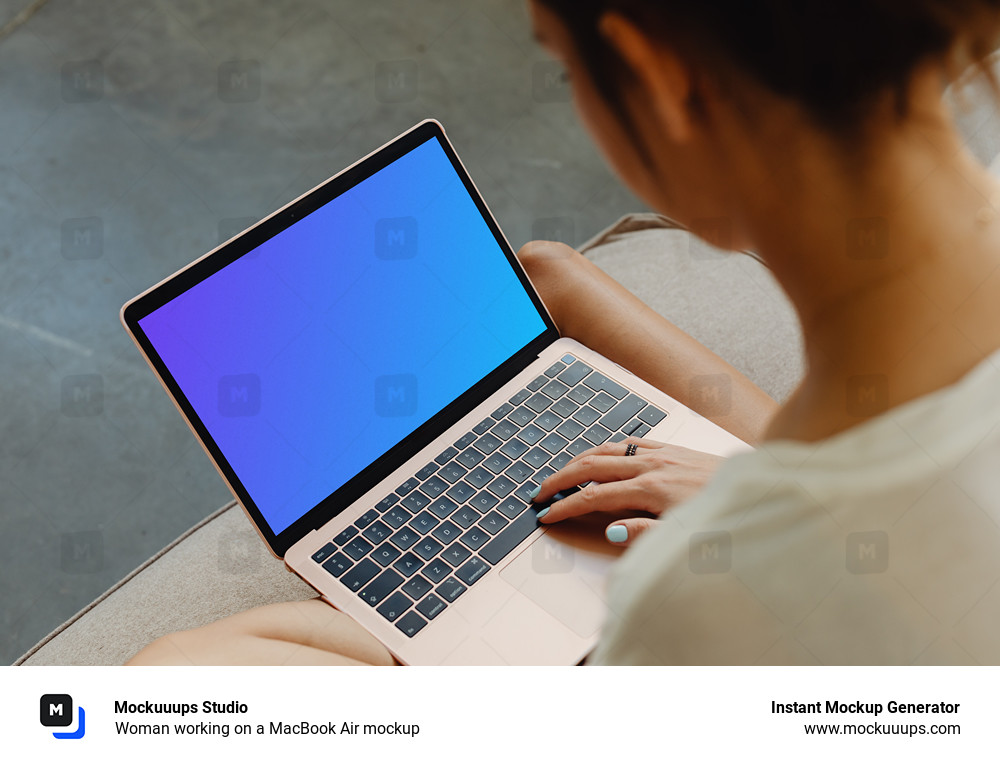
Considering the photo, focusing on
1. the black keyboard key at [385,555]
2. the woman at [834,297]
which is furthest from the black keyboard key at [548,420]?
the woman at [834,297]

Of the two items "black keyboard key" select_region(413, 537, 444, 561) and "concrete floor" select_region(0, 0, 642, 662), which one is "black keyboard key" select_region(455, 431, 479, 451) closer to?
"black keyboard key" select_region(413, 537, 444, 561)

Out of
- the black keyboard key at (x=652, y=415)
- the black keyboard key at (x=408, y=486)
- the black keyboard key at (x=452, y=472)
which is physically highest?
the black keyboard key at (x=652, y=415)

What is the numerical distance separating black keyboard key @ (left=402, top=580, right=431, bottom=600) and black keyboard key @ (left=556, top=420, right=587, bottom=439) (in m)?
0.22

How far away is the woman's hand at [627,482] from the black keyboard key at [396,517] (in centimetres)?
13

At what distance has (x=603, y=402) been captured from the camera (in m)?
0.90

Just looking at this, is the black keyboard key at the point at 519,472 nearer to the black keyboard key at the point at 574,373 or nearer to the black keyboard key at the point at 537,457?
the black keyboard key at the point at 537,457

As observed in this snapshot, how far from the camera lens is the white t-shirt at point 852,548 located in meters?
0.42

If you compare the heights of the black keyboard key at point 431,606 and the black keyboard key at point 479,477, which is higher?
the black keyboard key at point 479,477

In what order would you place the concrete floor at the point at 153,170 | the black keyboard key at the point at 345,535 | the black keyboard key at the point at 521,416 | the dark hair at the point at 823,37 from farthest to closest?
the concrete floor at the point at 153,170 < the black keyboard key at the point at 521,416 < the black keyboard key at the point at 345,535 < the dark hair at the point at 823,37

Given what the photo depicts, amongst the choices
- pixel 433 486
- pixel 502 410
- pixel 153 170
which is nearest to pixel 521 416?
pixel 502 410

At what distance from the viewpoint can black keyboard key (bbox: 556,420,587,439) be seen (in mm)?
870

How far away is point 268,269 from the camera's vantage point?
0.76 m
